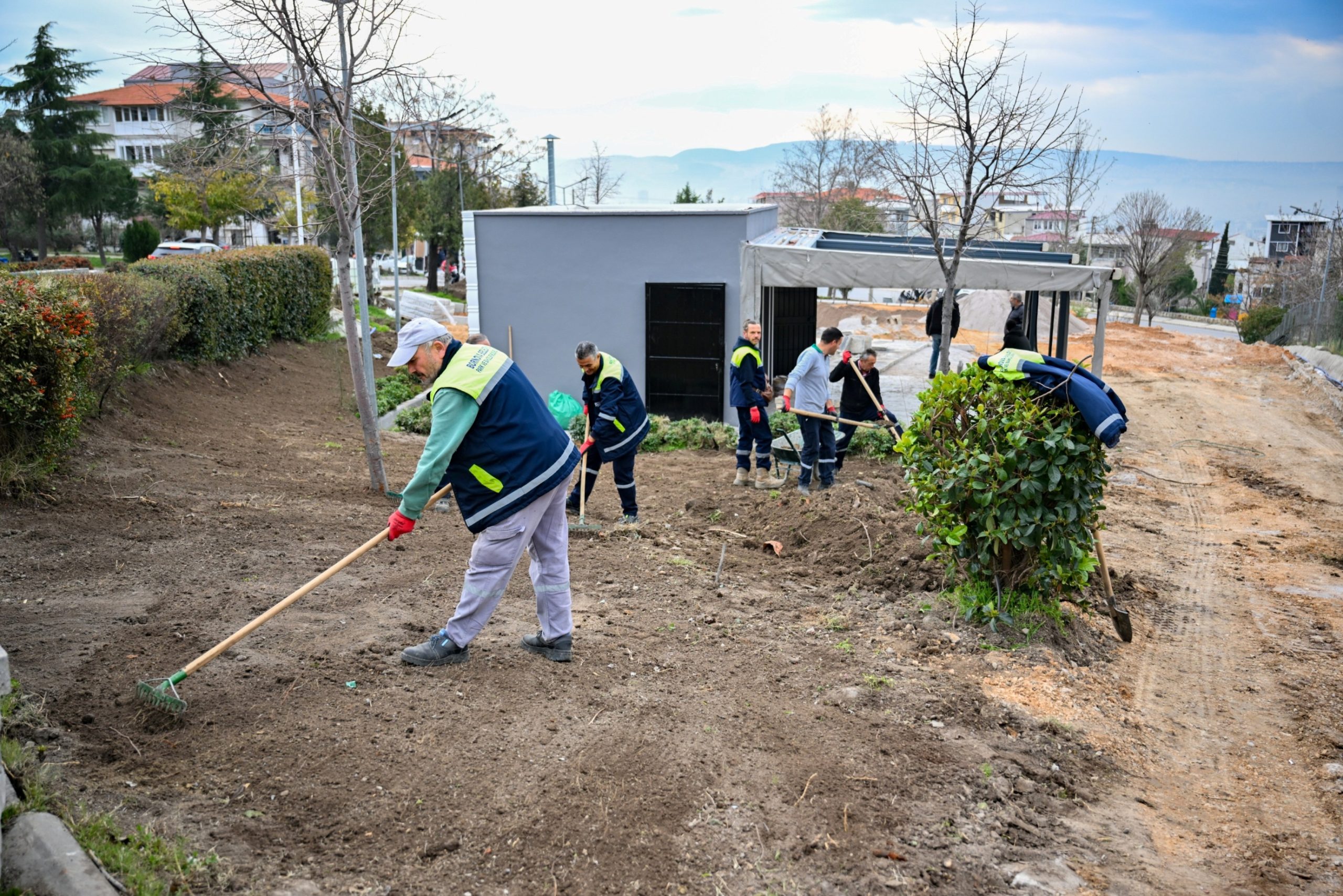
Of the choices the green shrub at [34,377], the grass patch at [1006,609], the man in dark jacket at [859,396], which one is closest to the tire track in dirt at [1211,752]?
the grass patch at [1006,609]

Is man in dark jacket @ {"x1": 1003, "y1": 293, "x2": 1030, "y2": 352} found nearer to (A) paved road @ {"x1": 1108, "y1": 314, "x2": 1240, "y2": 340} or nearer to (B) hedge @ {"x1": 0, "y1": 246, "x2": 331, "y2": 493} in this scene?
(B) hedge @ {"x1": 0, "y1": 246, "x2": 331, "y2": 493}

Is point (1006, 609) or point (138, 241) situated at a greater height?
point (138, 241)

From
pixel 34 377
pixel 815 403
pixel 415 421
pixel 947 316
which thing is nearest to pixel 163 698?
pixel 34 377

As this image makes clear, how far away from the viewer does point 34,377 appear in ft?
22.7

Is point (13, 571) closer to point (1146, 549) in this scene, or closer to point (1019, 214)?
point (1146, 549)

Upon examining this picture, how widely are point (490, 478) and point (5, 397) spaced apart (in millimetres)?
4421

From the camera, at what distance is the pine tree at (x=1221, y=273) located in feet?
226

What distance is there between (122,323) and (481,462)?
24.5 ft

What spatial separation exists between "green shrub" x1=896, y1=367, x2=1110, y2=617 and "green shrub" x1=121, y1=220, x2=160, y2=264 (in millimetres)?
32762

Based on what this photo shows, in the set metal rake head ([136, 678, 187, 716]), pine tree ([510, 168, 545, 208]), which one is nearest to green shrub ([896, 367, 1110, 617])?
metal rake head ([136, 678, 187, 716])


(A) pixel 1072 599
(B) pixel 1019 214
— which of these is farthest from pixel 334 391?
(B) pixel 1019 214

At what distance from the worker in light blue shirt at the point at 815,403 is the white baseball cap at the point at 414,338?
17.0ft

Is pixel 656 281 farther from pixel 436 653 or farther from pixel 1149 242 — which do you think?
pixel 1149 242

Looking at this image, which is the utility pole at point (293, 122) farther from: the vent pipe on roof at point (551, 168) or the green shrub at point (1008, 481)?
the vent pipe on roof at point (551, 168)
